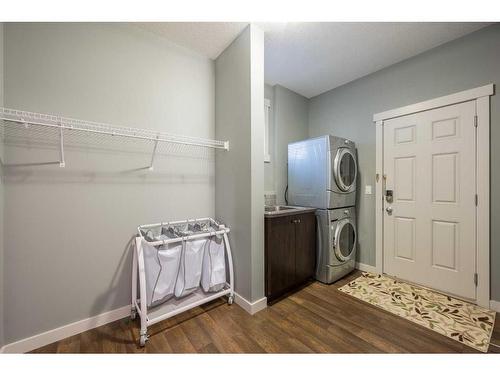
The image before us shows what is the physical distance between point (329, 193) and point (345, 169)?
45cm

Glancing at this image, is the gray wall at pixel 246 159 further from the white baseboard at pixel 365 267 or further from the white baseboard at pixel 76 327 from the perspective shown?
the white baseboard at pixel 365 267

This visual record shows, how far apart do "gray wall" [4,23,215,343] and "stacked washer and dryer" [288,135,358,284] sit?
4.51 ft

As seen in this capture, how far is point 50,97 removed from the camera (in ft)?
4.68

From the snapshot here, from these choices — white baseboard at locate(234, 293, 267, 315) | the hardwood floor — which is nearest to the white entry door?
the hardwood floor

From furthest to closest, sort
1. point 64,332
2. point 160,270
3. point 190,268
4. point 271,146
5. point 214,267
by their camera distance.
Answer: point 271,146 → point 214,267 → point 190,268 → point 160,270 → point 64,332

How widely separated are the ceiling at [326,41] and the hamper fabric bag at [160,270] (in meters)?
1.88

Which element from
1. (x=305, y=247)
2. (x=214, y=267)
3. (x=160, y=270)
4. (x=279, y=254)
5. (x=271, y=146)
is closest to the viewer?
(x=160, y=270)

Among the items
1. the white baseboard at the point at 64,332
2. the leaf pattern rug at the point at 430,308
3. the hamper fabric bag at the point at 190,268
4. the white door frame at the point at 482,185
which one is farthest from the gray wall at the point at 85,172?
the white door frame at the point at 482,185

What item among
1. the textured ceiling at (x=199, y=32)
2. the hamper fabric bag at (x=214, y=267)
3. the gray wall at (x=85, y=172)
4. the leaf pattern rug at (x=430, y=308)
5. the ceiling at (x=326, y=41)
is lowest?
the leaf pattern rug at (x=430, y=308)

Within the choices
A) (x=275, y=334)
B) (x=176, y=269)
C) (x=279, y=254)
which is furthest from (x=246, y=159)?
(x=275, y=334)

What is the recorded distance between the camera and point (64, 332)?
4.78ft

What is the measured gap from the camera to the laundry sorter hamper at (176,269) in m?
1.51

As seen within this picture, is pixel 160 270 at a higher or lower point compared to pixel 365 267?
higher

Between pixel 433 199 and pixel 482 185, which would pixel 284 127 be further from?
pixel 482 185
